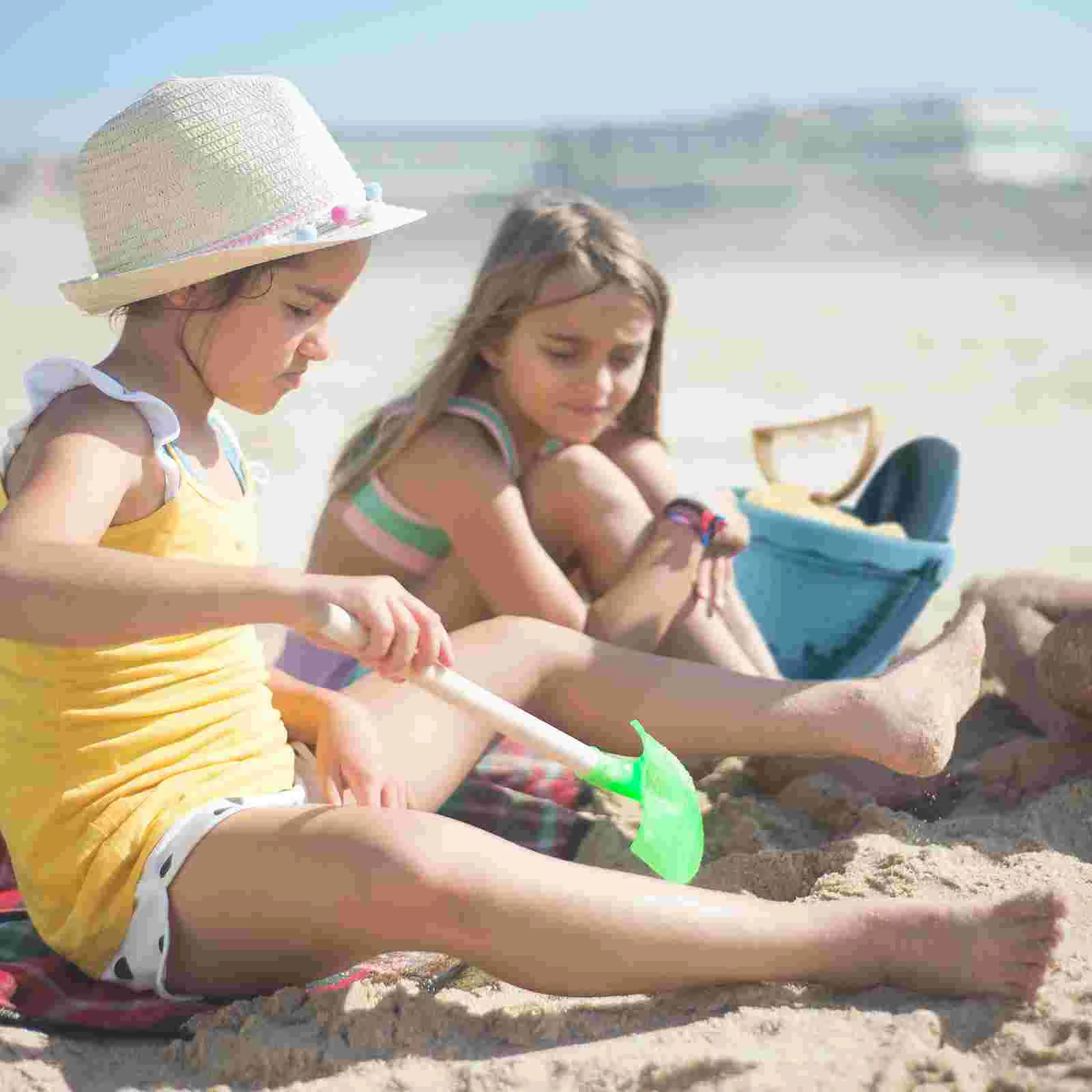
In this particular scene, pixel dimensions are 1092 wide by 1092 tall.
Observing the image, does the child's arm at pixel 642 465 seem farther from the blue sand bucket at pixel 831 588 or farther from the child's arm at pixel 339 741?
the child's arm at pixel 339 741

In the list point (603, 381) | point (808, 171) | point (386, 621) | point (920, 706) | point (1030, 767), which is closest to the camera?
point (386, 621)

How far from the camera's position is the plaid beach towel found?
1.51 meters

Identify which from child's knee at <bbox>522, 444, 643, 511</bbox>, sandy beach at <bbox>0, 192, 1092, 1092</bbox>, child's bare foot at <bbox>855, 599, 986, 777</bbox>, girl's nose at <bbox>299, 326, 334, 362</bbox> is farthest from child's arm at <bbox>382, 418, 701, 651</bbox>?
girl's nose at <bbox>299, 326, 334, 362</bbox>

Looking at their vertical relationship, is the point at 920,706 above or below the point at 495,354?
below

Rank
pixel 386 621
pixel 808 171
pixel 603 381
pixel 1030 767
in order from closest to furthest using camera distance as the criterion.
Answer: pixel 386 621 < pixel 1030 767 < pixel 603 381 < pixel 808 171

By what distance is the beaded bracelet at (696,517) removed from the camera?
2.38 m

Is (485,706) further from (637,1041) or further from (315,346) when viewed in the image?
(315,346)

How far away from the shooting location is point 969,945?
1453 mm

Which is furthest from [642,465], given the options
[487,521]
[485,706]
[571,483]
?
[485,706]

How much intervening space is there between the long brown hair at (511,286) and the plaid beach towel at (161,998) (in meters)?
0.57

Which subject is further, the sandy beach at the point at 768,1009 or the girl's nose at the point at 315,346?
the girl's nose at the point at 315,346

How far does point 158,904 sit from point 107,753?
0.56 feet

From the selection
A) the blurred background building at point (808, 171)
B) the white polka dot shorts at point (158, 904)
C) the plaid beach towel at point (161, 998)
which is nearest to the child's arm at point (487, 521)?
the plaid beach towel at point (161, 998)

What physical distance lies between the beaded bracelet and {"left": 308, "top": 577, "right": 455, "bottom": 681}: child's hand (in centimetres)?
106
